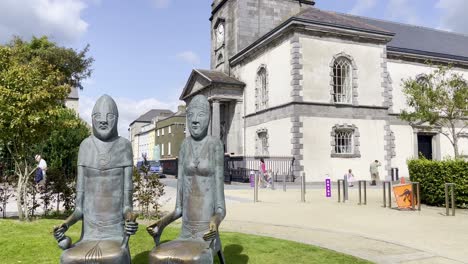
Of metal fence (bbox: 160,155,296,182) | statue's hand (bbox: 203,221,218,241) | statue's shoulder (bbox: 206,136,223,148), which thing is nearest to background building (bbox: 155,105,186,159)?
metal fence (bbox: 160,155,296,182)

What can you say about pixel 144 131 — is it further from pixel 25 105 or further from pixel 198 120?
pixel 198 120

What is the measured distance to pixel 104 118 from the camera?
4.30 meters

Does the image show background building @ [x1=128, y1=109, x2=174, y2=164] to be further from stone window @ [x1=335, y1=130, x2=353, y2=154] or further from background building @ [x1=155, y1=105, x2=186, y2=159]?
stone window @ [x1=335, y1=130, x2=353, y2=154]

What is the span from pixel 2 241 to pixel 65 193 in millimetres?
2911

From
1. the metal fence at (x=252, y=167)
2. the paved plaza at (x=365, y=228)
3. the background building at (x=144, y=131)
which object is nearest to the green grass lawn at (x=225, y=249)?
the paved plaza at (x=365, y=228)

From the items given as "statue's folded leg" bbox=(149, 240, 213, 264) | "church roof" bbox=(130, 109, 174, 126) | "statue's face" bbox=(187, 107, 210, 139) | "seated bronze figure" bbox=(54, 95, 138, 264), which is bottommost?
"statue's folded leg" bbox=(149, 240, 213, 264)

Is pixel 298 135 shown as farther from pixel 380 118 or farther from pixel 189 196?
pixel 189 196

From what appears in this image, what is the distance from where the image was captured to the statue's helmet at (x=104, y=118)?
4.30 meters

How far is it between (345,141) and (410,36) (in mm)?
15497

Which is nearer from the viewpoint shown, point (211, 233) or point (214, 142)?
point (211, 233)

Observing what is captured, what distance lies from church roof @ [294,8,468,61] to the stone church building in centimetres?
19

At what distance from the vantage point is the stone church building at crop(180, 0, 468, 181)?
2445 centimetres

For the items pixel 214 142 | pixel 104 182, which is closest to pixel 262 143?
pixel 214 142

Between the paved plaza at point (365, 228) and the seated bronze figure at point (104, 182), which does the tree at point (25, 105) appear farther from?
the seated bronze figure at point (104, 182)
